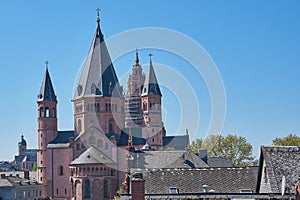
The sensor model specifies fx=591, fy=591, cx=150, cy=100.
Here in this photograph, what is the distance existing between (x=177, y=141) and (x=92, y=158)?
36.8 m

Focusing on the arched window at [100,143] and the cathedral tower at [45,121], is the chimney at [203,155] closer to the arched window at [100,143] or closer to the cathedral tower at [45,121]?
the arched window at [100,143]

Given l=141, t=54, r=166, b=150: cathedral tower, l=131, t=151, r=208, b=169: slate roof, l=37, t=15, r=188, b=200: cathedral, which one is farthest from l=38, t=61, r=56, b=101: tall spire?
l=131, t=151, r=208, b=169: slate roof

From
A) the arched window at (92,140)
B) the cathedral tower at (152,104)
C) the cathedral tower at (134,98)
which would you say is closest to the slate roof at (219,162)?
the arched window at (92,140)

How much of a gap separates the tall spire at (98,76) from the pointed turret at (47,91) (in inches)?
190

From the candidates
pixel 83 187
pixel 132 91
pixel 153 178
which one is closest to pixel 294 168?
pixel 153 178

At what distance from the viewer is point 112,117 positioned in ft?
354

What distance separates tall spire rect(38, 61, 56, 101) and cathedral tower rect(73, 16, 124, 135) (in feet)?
15.9

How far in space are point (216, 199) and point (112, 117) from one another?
7949 cm

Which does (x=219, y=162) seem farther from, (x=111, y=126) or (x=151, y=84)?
(x=151, y=84)

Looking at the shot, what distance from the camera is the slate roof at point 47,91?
112 metres

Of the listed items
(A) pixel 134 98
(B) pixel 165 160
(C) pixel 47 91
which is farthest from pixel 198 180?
(A) pixel 134 98

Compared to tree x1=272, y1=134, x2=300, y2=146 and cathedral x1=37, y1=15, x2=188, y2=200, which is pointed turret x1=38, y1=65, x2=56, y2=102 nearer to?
cathedral x1=37, y1=15, x2=188, y2=200

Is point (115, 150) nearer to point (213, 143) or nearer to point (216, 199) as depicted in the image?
point (213, 143)

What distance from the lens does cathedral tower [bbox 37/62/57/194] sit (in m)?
109
